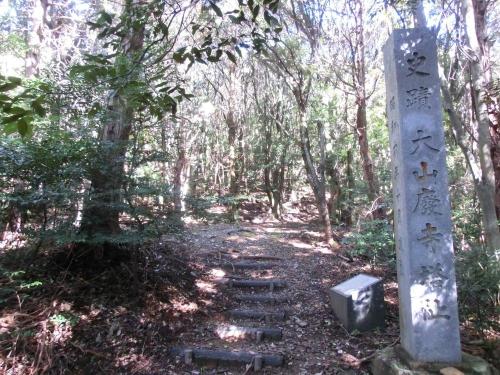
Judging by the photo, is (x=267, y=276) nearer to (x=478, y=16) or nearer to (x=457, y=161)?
(x=478, y=16)

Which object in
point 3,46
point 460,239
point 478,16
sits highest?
point 3,46

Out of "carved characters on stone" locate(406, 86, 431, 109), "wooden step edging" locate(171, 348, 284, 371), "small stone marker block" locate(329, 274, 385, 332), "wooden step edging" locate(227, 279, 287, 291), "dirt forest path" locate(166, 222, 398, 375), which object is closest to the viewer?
"carved characters on stone" locate(406, 86, 431, 109)

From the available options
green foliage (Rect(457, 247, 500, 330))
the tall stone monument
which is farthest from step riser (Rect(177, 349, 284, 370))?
green foliage (Rect(457, 247, 500, 330))

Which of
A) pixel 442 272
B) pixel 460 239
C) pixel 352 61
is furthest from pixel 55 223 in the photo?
pixel 352 61

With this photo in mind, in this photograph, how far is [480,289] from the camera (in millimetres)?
3871

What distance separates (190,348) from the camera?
440 centimetres

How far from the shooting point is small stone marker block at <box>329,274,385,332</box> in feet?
15.7

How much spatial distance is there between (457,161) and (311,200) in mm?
8546

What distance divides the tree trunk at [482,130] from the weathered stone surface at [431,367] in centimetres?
177

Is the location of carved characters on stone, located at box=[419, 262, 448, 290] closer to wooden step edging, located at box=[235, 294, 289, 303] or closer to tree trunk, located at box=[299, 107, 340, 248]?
wooden step edging, located at box=[235, 294, 289, 303]

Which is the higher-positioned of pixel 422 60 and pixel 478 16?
pixel 478 16

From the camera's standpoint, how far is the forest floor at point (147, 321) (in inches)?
155

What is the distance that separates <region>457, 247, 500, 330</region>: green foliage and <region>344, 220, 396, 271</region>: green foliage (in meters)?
2.11

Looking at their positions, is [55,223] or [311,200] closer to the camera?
[55,223]
